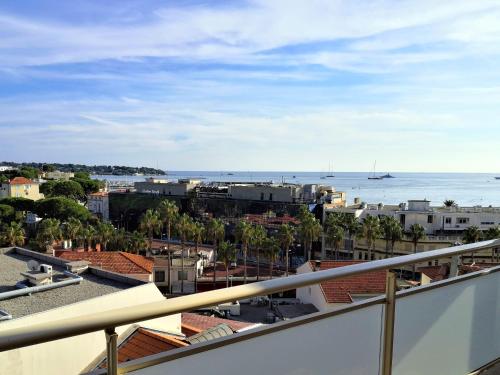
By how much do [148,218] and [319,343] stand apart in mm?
39883

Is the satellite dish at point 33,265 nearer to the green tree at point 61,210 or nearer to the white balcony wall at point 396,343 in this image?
the white balcony wall at point 396,343

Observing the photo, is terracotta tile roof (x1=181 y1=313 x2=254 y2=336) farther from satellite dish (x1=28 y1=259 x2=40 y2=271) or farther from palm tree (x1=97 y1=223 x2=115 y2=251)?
palm tree (x1=97 y1=223 x2=115 y2=251)

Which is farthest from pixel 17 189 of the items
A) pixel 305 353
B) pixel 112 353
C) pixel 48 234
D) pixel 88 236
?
pixel 112 353

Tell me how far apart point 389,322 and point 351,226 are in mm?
39030

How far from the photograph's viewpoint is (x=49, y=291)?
1239cm

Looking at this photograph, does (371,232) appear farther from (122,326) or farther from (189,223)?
(122,326)

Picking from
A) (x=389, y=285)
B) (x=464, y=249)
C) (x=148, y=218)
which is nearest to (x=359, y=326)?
(x=389, y=285)

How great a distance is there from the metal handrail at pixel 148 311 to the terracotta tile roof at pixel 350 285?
90 millimetres

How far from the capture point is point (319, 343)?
185cm

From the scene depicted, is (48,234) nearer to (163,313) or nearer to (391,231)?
(391,231)

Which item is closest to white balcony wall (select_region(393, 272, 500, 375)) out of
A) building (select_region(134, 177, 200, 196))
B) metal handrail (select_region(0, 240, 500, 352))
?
metal handrail (select_region(0, 240, 500, 352))

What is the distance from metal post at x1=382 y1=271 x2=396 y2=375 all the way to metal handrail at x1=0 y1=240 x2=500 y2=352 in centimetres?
20

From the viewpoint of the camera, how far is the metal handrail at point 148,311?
1106 millimetres

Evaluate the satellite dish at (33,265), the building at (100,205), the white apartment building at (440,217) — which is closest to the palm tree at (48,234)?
the satellite dish at (33,265)
